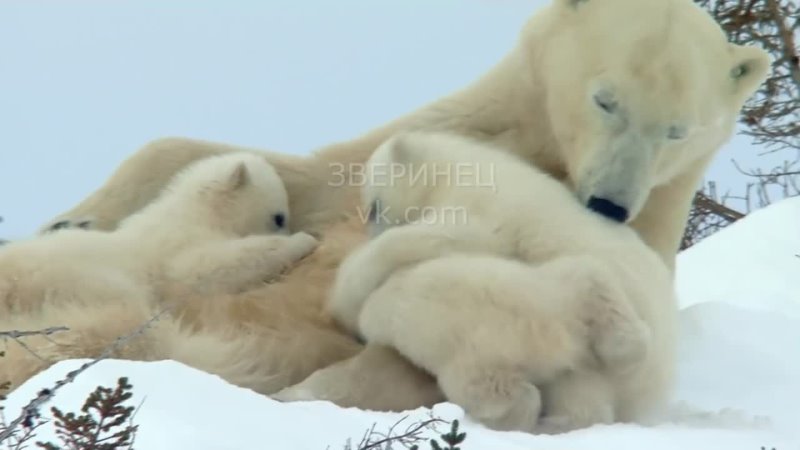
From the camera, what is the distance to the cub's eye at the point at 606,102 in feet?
10.7

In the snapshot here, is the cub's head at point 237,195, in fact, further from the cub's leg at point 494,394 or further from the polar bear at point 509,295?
the cub's leg at point 494,394

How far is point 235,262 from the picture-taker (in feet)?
11.1

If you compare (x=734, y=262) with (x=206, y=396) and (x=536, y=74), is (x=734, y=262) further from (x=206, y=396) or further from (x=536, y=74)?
(x=206, y=396)

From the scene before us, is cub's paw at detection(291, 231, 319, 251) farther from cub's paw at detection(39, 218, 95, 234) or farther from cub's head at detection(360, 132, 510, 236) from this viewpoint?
cub's paw at detection(39, 218, 95, 234)

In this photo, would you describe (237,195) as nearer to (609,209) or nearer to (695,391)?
(609,209)

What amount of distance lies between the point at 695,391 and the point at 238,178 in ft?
5.01

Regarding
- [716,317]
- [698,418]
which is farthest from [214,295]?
[716,317]

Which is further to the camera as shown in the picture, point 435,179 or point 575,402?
point 435,179

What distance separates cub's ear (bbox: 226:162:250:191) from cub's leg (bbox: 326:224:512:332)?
754 mm

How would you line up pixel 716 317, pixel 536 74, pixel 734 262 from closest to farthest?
pixel 536 74, pixel 716 317, pixel 734 262

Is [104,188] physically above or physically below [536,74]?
below

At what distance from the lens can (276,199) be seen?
3.76m

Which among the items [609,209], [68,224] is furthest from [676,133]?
[68,224]

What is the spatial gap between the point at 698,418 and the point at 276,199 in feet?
4.71
